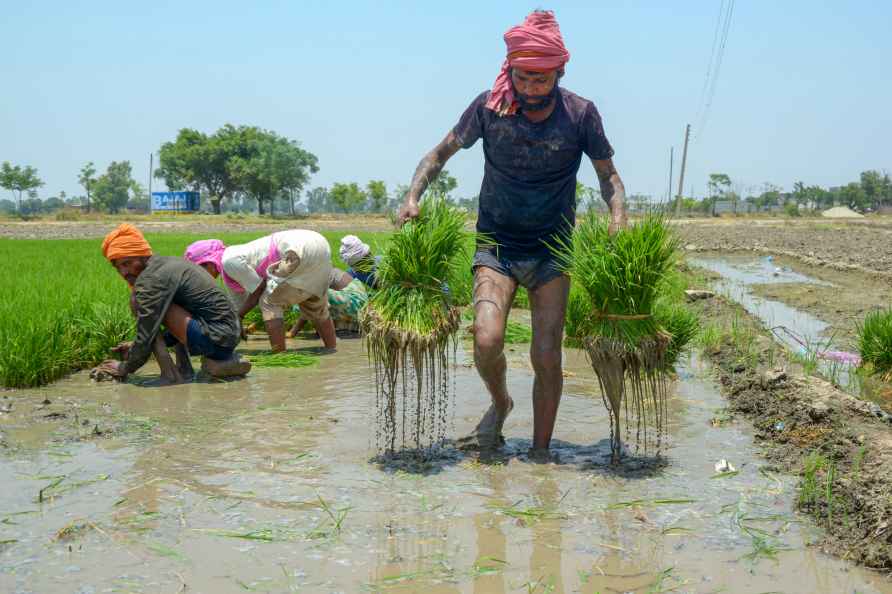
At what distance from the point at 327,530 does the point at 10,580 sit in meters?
1.03

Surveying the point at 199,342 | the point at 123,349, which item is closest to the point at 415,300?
the point at 199,342

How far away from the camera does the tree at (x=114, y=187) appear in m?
89.4

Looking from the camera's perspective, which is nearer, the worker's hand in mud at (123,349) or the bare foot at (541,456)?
the bare foot at (541,456)

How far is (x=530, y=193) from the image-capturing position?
13.0 feet

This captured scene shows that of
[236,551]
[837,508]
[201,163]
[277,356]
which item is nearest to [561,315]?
[837,508]

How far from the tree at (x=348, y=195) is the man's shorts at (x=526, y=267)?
71.2 meters

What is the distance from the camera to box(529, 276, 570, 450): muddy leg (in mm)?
3943

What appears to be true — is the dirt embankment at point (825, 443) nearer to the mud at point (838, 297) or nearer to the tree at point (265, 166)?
the mud at point (838, 297)

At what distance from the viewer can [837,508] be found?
323 cm

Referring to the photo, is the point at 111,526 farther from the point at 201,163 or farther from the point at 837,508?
the point at 201,163

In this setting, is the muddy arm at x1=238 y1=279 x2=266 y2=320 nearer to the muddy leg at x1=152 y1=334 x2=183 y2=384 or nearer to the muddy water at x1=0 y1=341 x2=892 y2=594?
the muddy leg at x1=152 y1=334 x2=183 y2=384

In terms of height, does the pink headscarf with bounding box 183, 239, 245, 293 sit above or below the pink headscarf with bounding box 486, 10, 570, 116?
below

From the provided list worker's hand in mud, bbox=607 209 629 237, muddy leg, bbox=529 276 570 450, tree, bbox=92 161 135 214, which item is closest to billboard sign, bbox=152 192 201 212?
tree, bbox=92 161 135 214

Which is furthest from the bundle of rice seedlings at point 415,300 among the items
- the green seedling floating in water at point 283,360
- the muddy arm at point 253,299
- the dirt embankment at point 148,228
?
the dirt embankment at point 148,228
